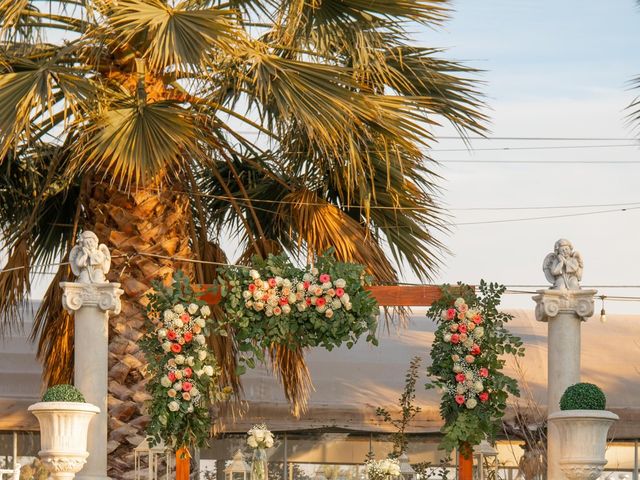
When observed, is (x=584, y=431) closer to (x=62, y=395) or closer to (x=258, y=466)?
(x=258, y=466)

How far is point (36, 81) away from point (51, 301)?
329 cm

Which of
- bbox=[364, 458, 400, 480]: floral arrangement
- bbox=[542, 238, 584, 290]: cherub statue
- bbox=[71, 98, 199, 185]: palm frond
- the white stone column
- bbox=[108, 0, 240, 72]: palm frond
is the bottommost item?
bbox=[364, 458, 400, 480]: floral arrangement

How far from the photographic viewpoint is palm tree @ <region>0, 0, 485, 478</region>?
11.3m

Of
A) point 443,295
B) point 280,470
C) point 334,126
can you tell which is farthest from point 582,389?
point 280,470

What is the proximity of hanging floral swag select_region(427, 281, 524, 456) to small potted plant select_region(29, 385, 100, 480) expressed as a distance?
3.15m

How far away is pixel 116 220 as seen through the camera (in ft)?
40.9

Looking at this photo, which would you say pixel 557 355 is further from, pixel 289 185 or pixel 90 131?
pixel 90 131

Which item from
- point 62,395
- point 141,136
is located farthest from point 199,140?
point 62,395

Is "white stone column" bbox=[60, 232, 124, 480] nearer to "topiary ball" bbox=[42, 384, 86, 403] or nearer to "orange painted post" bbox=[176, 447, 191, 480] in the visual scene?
"topiary ball" bbox=[42, 384, 86, 403]

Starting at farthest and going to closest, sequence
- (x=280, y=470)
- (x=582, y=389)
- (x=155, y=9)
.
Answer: (x=280, y=470) < (x=155, y=9) < (x=582, y=389)

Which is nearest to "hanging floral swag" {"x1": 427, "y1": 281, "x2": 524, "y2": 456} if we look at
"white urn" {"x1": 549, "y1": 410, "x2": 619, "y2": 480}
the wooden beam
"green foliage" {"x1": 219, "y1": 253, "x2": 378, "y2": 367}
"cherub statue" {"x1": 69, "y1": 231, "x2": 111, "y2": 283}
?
the wooden beam

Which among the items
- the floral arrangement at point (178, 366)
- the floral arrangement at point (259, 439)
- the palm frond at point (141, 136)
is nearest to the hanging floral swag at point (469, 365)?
the floral arrangement at point (259, 439)

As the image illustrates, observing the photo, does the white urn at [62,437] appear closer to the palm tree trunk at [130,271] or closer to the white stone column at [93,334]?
the white stone column at [93,334]

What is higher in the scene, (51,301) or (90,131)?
(90,131)
